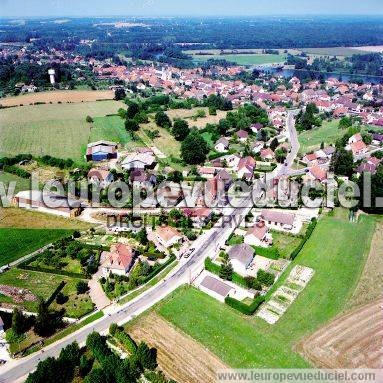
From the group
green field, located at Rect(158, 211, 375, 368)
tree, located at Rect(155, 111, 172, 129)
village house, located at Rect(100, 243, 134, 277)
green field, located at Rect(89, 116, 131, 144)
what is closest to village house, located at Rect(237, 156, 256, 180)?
green field, located at Rect(158, 211, 375, 368)

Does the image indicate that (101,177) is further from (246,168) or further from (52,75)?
(52,75)

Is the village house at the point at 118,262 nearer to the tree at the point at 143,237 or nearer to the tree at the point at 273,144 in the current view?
the tree at the point at 143,237

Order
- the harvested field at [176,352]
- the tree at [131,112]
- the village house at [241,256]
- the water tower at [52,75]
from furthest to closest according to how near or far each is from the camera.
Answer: the water tower at [52,75], the tree at [131,112], the village house at [241,256], the harvested field at [176,352]

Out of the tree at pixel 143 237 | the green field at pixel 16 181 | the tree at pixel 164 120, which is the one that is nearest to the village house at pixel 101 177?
the green field at pixel 16 181

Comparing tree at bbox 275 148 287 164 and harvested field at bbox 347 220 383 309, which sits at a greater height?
tree at bbox 275 148 287 164

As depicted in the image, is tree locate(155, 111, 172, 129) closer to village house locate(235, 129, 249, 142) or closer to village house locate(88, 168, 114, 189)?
village house locate(235, 129, 249, 142)
